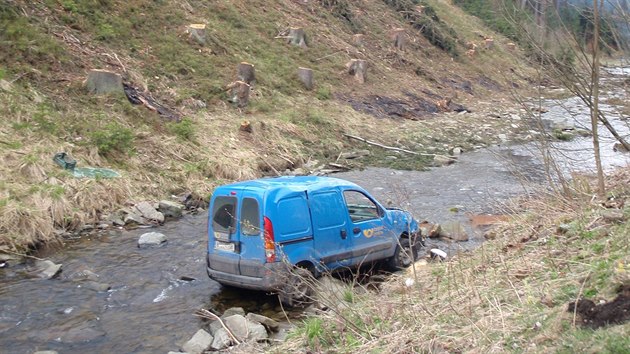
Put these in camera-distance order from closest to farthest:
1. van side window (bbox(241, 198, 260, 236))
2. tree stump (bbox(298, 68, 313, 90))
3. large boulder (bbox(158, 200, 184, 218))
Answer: van side window (bbox(241, 198, 260, 236)) < large boulder (bbox(158, 200, 184, 218)) < tree stump (bbox(298, 68, 313, 90))

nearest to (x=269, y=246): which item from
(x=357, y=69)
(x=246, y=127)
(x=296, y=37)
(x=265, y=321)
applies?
(x=265, y=321)

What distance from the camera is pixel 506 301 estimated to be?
5.93m

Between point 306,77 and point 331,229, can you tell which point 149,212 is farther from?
point 306,77

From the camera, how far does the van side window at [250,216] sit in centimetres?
905

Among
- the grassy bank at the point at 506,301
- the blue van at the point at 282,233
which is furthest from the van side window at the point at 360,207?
the grassy bank at the point at 506,301

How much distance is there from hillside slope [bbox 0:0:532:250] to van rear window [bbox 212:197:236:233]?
3.84 metres

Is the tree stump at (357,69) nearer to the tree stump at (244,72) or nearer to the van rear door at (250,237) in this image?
the tree stump at (244,72)

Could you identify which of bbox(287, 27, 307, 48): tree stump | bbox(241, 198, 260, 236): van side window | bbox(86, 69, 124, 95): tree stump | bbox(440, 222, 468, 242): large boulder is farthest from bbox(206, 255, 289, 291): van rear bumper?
bbox(287, 27, 307, 48): tree stump

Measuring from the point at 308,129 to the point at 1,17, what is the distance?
9.16 m

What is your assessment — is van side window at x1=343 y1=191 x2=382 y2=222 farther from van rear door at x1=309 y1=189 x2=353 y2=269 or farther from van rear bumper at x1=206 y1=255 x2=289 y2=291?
van rear bumper at x1=206 y1=255 x2=289 y2=291

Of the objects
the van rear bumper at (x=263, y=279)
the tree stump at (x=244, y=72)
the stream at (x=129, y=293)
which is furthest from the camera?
the tree stump at (x=244, y=72)

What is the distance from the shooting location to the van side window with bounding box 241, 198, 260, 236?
905 cm

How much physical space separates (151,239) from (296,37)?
17.1 meters

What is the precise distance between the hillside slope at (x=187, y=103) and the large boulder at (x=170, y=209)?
67 centimetres
